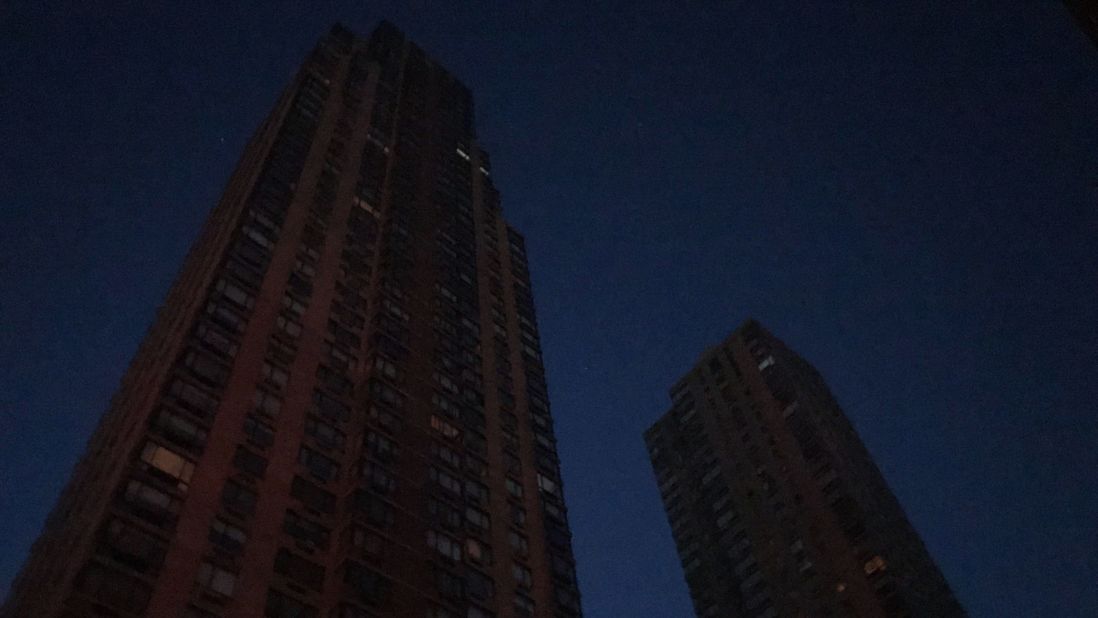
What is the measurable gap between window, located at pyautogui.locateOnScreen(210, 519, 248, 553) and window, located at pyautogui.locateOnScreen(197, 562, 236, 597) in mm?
1113

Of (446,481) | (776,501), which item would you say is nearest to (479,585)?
(446,481)

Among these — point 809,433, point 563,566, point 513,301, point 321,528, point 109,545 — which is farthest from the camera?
point 809,433

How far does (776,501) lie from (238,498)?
57.3m

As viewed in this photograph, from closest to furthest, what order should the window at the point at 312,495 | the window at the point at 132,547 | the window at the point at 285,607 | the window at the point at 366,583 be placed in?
the window at the point at 132,547 → the window at the point at 285,607 → the window at the point at 366,583 → the window at the point at 312,495

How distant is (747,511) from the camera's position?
84.9 meters

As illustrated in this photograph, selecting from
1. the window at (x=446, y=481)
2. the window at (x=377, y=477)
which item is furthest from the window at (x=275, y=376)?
the window at (x=446, y=481)

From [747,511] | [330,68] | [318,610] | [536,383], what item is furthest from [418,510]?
[330,68]

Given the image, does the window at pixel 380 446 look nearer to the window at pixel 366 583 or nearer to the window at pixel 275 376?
the window at pixel 275 376

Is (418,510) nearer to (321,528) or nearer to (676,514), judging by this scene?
(321,528)

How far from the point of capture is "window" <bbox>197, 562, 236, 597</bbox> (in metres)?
32.4

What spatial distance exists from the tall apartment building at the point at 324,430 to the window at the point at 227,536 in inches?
3.3

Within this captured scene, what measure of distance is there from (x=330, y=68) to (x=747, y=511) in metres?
56.7

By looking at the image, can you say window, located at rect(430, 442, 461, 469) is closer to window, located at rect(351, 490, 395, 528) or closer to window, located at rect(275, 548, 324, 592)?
window, located at rect(351, 490, 395, 528)

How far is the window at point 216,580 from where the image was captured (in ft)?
106
